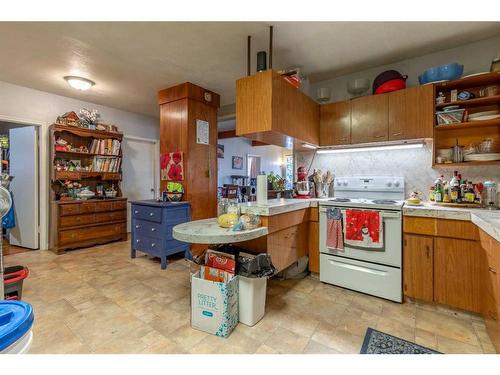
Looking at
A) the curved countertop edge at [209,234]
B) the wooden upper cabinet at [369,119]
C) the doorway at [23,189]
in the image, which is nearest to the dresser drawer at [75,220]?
the doorway at [23,189]

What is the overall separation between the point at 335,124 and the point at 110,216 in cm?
384

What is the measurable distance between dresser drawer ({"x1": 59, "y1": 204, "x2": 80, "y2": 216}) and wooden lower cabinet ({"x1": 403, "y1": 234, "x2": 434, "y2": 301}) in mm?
4373

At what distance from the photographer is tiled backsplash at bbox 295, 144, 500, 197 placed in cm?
236

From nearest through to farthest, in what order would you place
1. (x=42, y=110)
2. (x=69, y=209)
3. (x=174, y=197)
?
(x=174, y=197)
(x=69, y=209)
(x=42, y=110)

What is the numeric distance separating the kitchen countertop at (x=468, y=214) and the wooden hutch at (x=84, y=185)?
14.0 ft

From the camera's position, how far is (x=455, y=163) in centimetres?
227

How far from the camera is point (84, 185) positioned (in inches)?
166

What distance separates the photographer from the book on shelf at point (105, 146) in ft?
13.4

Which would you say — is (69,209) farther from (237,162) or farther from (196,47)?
(237,162)

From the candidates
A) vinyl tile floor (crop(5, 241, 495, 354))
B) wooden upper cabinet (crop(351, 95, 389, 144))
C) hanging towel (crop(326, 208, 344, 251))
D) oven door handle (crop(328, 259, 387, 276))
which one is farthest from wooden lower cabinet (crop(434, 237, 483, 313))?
wooden upper cabinet (crop(351, 95, 389, 144))

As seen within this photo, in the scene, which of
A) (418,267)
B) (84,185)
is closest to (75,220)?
(84,185)

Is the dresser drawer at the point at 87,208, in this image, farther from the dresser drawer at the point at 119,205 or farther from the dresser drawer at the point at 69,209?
the dresser drawer at the point at 119,205

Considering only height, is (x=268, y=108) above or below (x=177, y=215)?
above
